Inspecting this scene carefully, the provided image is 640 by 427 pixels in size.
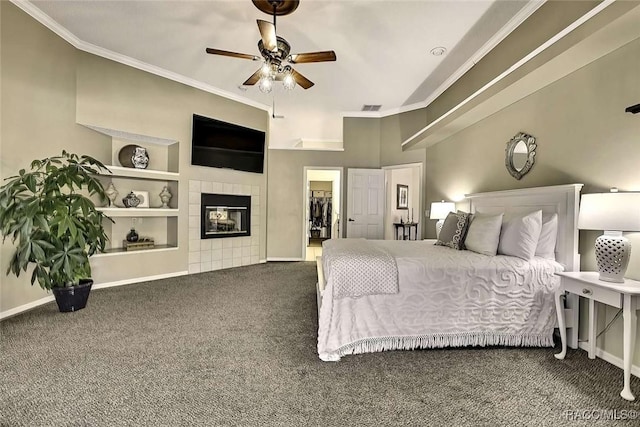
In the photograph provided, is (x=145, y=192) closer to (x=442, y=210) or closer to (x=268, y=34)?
(x=268, y=34)

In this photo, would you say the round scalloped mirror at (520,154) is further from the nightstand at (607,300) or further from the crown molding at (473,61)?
the nightstand at (607,300)

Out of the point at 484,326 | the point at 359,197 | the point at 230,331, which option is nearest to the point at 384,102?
the point at 359,197

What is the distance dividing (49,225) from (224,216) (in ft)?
8.85

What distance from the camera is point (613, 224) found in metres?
1.82

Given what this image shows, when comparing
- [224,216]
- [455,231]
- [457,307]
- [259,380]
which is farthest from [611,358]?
[224,216]

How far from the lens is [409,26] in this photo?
3.03 m

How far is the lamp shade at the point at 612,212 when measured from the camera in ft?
5.74

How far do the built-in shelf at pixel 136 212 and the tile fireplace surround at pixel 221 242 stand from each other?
1.24ft

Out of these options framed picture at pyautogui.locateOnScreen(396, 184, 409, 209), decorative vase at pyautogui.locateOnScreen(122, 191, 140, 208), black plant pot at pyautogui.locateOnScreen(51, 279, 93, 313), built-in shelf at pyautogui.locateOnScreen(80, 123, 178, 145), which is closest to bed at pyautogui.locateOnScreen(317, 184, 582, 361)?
black plant pot at pyautogui.locateOnScreen(51, 279, 93, 313)

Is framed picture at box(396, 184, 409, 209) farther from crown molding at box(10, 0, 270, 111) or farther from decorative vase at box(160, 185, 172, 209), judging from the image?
decorative vase at box(160, 185, 172, 209)

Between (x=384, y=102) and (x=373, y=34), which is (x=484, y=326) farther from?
(x=384, y=102)

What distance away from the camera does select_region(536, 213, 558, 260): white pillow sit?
2479 mm

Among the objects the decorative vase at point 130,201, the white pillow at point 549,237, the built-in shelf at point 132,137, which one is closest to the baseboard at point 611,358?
the white pillow at point 549,237

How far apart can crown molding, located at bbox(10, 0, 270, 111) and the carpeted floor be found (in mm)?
3054
